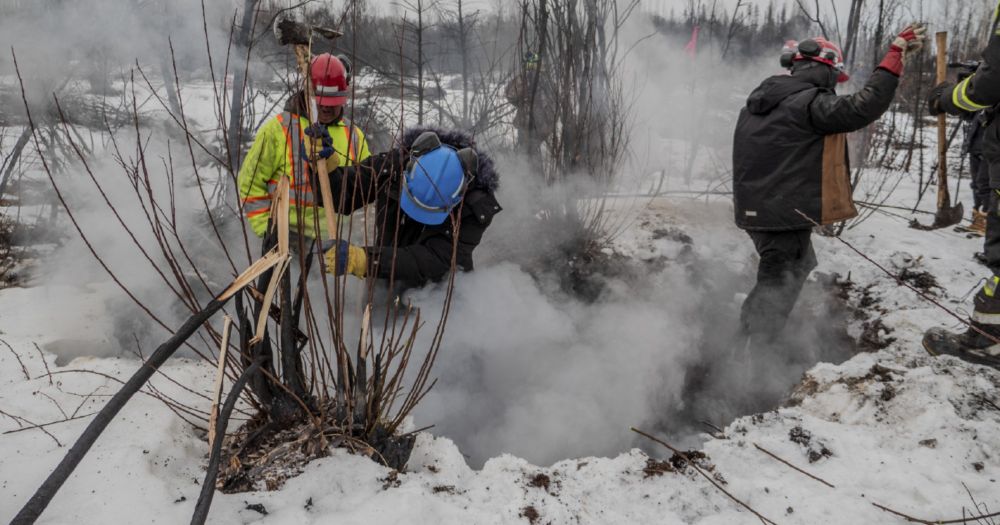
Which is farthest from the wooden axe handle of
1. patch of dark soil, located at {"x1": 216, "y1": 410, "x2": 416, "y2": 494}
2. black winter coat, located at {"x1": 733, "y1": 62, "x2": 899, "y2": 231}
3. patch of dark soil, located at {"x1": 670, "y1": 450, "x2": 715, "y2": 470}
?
black winter coat, located at {"x1": 733, "y1": 62, "x2": 899, "y2": 231}

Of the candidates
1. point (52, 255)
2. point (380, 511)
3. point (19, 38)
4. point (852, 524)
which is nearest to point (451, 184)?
point (380, 511)

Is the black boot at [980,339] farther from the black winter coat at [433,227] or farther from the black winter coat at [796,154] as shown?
the black winter coat at [433,227]

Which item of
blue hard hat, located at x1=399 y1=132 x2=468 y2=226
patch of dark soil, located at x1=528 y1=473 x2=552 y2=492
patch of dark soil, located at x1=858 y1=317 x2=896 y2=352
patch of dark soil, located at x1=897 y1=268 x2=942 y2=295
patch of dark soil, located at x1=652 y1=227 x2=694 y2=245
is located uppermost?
blue hard hat, located at x1=399 y1=132 x2=468 y2=226

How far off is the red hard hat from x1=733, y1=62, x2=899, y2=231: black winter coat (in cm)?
232

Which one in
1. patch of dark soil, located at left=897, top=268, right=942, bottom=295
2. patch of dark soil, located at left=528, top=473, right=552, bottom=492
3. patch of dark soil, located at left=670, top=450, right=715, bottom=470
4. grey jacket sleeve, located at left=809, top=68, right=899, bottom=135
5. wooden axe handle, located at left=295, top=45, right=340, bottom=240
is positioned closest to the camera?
wooden axe handle, located at left=295, top=45, right=340, bottom=240

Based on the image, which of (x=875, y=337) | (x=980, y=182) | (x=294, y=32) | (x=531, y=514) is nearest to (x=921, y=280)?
A: (x=875, y=337)

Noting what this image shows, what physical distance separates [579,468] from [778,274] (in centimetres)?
180

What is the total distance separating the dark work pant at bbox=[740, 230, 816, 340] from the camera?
9.80 feet

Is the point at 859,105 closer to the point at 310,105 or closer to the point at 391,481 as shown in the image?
the point at 310,105

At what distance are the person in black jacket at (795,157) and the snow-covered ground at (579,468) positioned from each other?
593mm

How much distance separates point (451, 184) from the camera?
2.70m

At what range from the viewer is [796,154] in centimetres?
283

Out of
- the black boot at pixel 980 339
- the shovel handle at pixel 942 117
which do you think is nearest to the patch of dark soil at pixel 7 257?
the black boot at pixel 980 339

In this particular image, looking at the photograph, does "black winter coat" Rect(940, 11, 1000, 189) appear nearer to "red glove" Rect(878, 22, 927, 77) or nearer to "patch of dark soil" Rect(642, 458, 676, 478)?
"red glove" Rect(878, 22, 927, 77)
